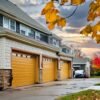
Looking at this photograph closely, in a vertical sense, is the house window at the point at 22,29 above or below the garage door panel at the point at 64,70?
above

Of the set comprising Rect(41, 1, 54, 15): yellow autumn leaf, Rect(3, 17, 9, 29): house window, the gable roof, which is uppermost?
the gable roof

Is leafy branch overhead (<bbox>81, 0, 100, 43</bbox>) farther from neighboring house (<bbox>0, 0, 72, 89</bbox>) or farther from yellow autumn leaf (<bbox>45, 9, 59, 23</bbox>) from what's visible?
neighboring house (<bbox>0, 0, 72, 89</bbox>)

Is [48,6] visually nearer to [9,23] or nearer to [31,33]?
[9,23]

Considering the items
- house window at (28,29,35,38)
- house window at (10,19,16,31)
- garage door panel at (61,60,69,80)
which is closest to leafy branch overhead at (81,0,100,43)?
house window at (10,19,16,31)

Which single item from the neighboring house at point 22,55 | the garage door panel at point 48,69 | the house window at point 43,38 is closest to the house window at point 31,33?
the neighboring house at point 22,55

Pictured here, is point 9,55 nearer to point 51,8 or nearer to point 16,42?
point 16,42

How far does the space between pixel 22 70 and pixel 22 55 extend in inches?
47.6

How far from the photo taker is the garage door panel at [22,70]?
2752cm

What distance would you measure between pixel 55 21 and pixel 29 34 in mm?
34680

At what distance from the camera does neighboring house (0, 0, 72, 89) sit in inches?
1000

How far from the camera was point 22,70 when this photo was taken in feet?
95.9

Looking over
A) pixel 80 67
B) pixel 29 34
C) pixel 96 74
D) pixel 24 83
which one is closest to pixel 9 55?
pixel 24 83

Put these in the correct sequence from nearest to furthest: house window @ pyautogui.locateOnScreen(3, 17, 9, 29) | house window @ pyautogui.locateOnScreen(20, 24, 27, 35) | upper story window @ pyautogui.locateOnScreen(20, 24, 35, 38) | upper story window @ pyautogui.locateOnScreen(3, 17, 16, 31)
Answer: house window @ pyautogui.locateOnScreen(3, 17, 9, 29) < upper story window @ pyautogui.locateOnScreen(3, 17, 16, 31) < house window @ pyautogui.locateOnScreen(20, 24, 27, 35) < upper story window @ pyautogui.locateOnScreen(20, 24, 35, 38)

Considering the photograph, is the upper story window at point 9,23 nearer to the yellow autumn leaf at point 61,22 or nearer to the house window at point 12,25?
the house window at point 12,25
